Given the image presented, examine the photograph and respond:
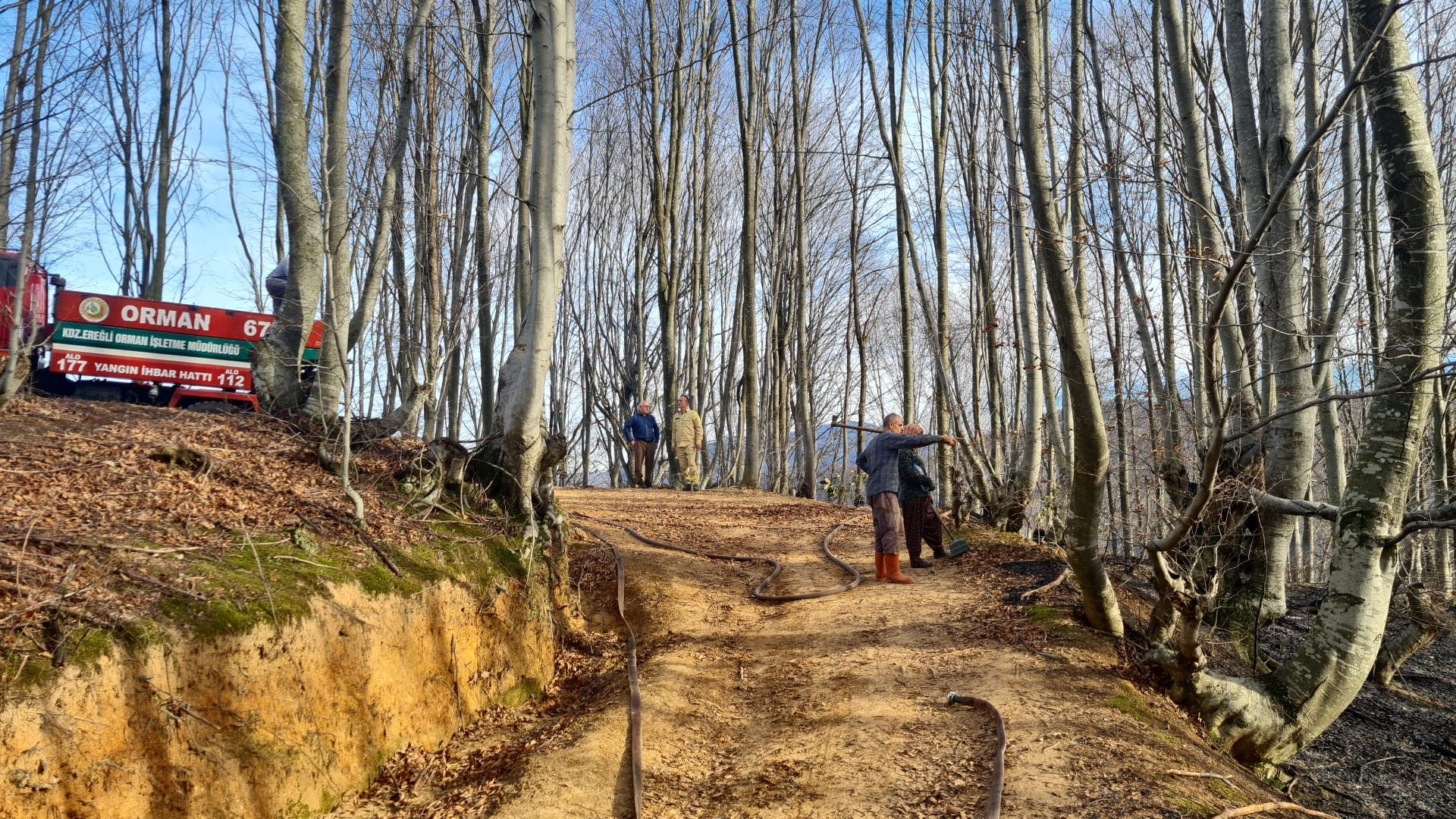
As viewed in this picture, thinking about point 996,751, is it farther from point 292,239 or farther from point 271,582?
point 292,239

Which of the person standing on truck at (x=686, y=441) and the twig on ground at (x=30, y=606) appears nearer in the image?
the twig on ground at (x=30, y=606)

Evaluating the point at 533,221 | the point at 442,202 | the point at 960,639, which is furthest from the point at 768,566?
the point at 442,202

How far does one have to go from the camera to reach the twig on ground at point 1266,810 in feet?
13.1

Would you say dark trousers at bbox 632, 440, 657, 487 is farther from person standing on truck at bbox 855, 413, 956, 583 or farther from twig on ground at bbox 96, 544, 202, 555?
twig on ground at bbox 96, 544, 202, 555

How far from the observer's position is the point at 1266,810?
4219 millimetres

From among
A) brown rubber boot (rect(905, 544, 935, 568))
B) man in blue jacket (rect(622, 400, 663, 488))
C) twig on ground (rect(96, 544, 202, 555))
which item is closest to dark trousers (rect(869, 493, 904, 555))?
brown rubber boot (rect(905, 544, 935, 568))

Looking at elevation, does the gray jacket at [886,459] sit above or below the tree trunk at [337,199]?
below

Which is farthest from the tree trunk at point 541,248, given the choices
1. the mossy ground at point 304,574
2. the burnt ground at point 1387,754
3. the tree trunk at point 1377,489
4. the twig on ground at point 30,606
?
the burnt ground at point 1387,754

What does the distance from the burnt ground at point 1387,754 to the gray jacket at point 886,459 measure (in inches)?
152

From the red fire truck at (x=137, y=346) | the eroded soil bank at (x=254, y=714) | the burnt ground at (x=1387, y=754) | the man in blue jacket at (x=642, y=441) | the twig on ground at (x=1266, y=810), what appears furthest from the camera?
the man in blue jacket at (x=642, y=441)

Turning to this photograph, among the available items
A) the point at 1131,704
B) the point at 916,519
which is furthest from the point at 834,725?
the point at 916,519

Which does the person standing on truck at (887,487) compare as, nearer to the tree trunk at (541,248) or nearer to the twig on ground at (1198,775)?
the tree trunk at (541,248)

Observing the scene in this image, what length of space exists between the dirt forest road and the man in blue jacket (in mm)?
8495

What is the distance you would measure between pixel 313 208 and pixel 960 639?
21.5ft
